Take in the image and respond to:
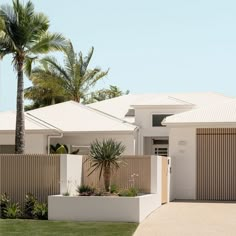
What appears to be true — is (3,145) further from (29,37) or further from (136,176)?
(136,176)

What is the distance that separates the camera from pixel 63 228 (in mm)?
16438

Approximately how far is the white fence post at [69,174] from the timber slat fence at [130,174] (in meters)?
0.72

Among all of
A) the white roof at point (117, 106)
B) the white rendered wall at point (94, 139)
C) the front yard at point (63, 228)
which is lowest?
the front yard at point (63, 228)

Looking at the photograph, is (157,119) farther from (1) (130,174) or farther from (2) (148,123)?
(1) (130,174)

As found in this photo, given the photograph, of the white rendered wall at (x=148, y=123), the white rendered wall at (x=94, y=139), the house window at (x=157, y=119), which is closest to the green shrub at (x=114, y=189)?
the white rendered wall at (x=94, y=139)

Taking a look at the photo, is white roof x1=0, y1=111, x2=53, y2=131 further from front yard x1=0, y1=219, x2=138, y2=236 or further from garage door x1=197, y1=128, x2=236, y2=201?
front yard x1=0, y1=219, x2=138, y2=236

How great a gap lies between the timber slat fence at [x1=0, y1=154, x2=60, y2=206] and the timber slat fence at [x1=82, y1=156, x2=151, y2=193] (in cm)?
173

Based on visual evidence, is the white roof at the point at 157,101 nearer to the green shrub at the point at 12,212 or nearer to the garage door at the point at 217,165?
the garage door at the point at 217,165

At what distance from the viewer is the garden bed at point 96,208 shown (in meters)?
18.0

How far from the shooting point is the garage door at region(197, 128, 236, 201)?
25.7 meters

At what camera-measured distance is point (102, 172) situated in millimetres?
21328

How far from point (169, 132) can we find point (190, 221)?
9.64 m

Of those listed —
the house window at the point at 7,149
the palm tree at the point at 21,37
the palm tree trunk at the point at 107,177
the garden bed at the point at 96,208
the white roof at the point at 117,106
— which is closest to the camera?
the garden bed at the point at 96,208

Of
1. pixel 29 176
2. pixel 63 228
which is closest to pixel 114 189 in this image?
pixel 29 176
